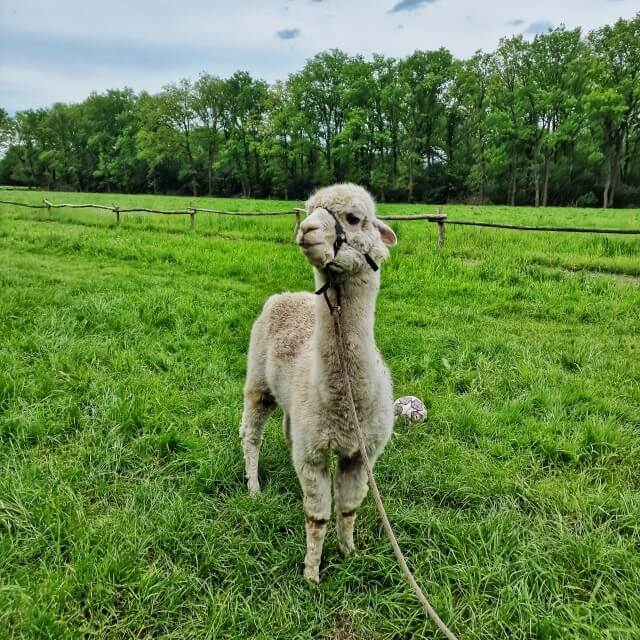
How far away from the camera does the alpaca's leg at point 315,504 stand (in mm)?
2293

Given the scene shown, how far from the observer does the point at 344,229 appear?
6.61 ft

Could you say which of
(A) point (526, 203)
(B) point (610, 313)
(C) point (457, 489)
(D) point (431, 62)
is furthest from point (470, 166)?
(C) point (457, 489)

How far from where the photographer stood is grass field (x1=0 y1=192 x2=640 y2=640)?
2123 millimetres

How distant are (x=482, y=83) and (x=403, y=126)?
761 centimetres

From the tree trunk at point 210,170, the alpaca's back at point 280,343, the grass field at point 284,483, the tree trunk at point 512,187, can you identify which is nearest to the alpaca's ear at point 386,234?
the alpaca's back at point 280,343

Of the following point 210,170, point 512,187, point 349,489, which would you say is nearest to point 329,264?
point 349,489

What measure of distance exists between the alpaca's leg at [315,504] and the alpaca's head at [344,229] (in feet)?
3.27

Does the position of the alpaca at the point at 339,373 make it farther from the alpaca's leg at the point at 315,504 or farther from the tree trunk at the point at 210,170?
the tree trunk at the point at 210,170

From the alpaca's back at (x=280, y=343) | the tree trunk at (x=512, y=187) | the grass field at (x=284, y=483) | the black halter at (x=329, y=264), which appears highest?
the tree trunk at (x=512, y=187)

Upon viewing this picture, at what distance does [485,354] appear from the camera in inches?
200

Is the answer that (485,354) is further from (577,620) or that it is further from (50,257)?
(50,257)

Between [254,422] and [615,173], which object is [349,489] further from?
[615,173]

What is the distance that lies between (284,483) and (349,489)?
0.83 metres

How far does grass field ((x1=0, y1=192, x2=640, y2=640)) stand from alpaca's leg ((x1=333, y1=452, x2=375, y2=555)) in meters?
0.23
